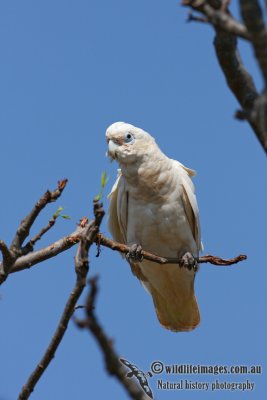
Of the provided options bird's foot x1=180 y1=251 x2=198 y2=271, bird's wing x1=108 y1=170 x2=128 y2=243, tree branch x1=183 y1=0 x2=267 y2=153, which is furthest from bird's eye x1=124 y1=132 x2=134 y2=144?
tree branch x1=183 y1=0 x2=267 y2=153

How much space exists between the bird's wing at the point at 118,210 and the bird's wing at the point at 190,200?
0.58 metres

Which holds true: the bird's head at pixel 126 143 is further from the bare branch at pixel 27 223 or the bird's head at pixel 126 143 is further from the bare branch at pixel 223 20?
the bare branch at pixel 223 20

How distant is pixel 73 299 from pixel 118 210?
3.36m

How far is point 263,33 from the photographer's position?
2137 millimetres

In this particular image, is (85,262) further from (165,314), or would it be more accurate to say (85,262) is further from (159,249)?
(165,314)

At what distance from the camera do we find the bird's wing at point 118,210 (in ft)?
22.1

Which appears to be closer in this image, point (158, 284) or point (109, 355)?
point (109, 355)

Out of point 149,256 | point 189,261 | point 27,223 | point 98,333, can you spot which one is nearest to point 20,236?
point 27,223

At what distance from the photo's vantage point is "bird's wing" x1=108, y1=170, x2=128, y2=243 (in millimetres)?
6727

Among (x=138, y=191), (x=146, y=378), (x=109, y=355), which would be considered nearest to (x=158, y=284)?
(x=138, y=191)

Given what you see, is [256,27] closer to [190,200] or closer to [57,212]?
[57,212]

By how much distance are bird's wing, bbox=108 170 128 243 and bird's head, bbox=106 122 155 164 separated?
1.32 ft

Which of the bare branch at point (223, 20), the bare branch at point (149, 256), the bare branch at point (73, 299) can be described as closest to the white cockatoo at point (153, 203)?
the bare branch at point (149, 256)

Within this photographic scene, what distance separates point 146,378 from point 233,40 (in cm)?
260
